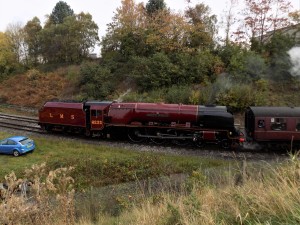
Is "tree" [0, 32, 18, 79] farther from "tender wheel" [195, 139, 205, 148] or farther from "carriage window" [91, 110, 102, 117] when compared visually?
"tender wheel" [195, 139, 205, 148]

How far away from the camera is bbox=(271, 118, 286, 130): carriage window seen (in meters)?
17.7

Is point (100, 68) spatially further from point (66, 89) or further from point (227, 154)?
point (227, 154)

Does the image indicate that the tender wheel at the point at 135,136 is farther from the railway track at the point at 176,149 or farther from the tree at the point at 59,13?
the tree at the point at 59,13

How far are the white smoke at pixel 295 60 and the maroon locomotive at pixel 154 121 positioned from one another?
1115cm

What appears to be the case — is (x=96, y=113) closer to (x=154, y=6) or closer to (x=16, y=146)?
(x=16, y=146)

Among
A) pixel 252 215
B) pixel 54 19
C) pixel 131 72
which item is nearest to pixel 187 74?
pixel 131 72

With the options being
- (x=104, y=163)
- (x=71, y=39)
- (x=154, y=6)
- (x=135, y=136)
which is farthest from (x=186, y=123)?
(x=71, y=39)

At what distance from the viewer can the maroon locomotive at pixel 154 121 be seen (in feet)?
61.5

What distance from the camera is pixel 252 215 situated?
13.8 ft

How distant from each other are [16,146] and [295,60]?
22623 millimetres

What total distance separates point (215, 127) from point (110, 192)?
349 inches

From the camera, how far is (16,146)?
Answer: 61.4 ft

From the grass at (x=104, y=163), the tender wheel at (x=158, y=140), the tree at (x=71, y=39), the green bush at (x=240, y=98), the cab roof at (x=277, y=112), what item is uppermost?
the tree at (x=71, y=39)

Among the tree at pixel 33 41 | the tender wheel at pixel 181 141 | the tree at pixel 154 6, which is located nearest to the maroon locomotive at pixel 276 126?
the tender wheel at pixel 181 141
